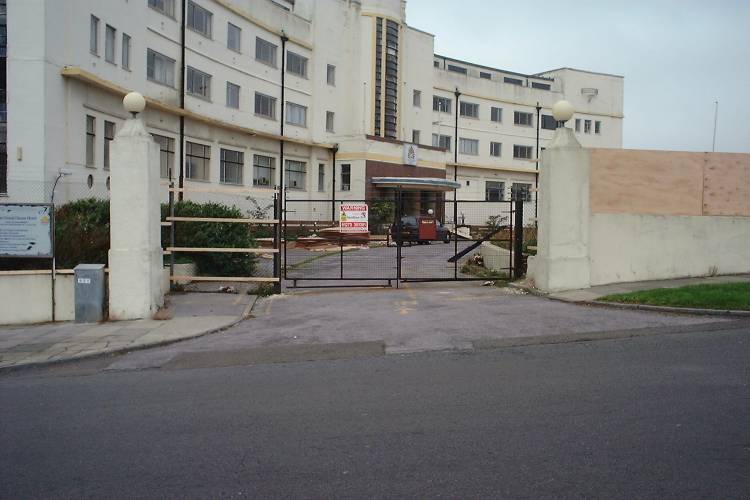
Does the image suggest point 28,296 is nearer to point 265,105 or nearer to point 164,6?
point 164,6

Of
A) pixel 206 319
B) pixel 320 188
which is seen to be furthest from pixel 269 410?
pixel 320 188

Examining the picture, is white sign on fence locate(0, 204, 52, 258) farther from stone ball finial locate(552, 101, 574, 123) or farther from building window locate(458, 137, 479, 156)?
building window locate(458, 137, 479, 156)

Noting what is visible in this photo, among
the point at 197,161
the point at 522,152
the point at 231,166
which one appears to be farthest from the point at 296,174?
the point at 522,152

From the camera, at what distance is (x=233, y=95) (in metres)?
35.4

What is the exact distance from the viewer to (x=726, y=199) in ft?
47.9

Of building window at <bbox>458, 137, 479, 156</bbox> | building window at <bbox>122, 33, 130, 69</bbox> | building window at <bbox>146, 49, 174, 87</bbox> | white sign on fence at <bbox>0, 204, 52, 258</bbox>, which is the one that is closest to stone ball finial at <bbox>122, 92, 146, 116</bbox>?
white sign on fence at <bbox>0, 204, 52, 258</bbox>

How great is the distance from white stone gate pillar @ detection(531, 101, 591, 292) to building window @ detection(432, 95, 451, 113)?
39399mm

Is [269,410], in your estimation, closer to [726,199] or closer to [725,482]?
[725,482]

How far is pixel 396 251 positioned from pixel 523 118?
135 ft

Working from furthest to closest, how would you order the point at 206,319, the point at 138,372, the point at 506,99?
1. the point at 506,99
2. the point at 206,319
3. the point at 138,372

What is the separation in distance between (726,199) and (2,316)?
1518 cm

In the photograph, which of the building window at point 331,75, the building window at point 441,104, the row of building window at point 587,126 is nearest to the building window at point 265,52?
the building window at point 331,75

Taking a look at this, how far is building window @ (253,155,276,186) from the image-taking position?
1469 inches

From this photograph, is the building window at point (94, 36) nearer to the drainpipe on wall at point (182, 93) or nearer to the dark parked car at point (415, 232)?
the drainpipe on wall at point (182, 93)
